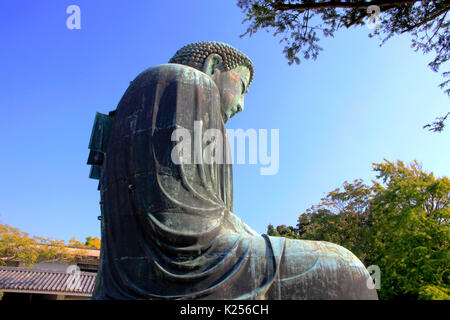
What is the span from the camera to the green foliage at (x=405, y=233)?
13.4m

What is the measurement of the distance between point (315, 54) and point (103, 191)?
3.65 m

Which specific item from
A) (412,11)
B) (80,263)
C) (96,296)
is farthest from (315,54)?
(80,263)

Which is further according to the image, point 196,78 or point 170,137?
point 196,78

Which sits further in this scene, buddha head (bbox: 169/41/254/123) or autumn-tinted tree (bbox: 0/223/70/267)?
autumn-tinted tree (bbox: 0/223/70/267)

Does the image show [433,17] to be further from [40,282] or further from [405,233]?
[40,282]

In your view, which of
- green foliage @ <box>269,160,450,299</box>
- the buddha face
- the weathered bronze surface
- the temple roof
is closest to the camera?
the weathered bronze surface

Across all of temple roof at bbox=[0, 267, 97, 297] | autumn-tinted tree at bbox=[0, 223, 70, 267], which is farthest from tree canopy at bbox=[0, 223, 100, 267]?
temple roof at bbox=[0, 267, 97, 297]

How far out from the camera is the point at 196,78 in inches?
162

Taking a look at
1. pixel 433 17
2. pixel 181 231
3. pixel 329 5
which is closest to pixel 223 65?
pixel 329 5

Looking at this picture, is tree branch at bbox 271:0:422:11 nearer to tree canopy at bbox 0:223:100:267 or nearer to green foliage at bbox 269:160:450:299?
green foliage at bbox 269:160:450:299

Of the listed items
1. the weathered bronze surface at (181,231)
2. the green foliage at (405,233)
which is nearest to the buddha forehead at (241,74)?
the weathered bronze surface at (181,231)

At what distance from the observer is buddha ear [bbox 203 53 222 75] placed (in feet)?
15.9

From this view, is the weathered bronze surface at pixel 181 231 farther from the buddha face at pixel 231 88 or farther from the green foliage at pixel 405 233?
the green foliage at pixel 405 233

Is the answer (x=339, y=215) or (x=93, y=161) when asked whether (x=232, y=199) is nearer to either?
(x=93, y=161)
